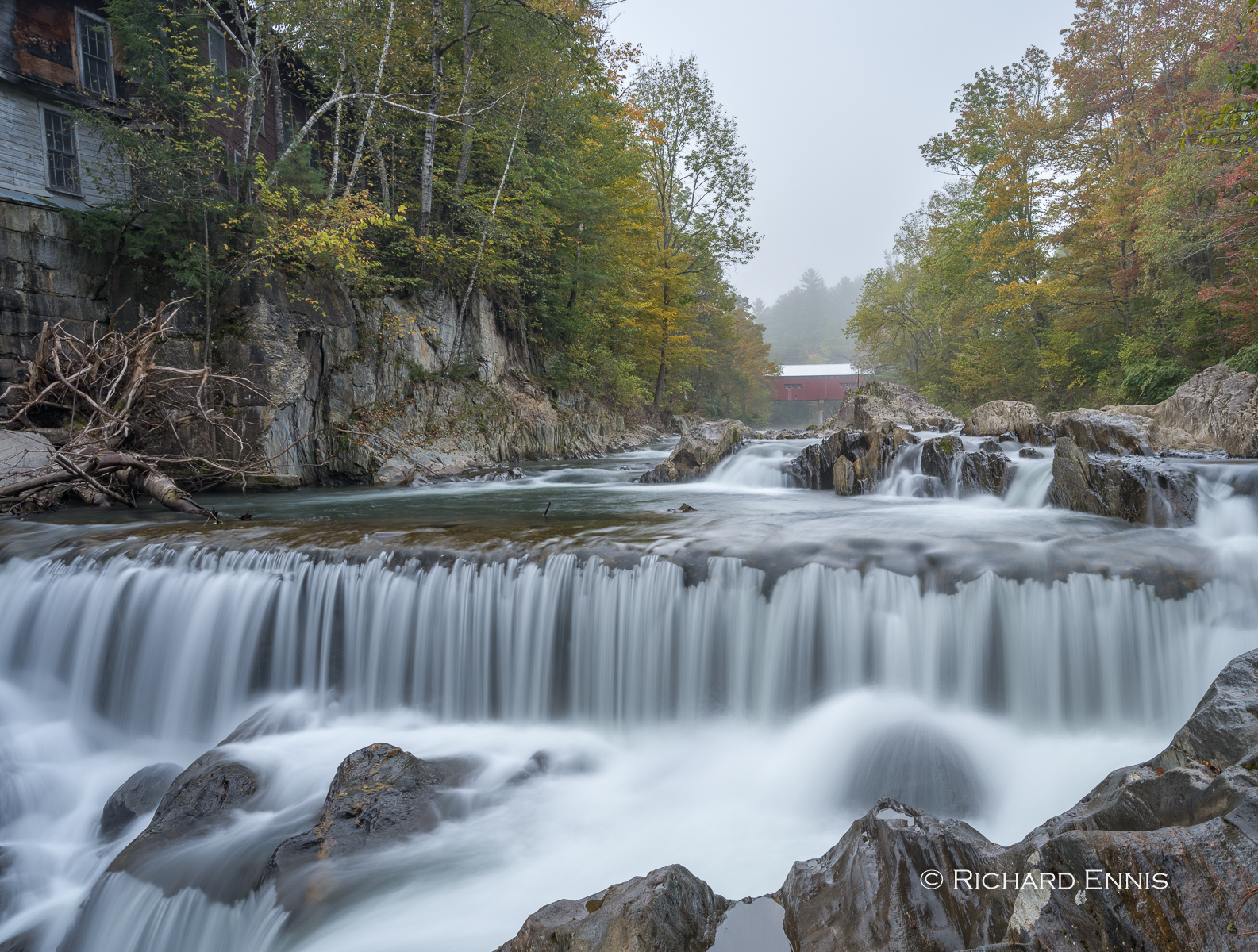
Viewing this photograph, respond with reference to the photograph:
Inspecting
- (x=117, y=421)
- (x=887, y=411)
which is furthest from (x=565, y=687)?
(x=887, y=411)

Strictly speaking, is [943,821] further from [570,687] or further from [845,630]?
[570,687]

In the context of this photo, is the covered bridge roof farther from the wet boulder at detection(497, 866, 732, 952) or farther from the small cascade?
the wet boulder at detection(497, 866, 732, 952)

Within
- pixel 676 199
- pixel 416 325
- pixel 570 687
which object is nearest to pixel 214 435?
pixel 416 325

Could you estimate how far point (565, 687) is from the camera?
5031 mm

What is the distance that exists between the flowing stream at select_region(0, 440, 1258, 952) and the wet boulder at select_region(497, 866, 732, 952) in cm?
88

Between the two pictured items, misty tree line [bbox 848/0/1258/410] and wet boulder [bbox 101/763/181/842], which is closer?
wet boulder [bbox 101/763/181/842]

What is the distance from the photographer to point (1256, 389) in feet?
34.0

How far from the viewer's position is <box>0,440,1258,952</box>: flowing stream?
129 inches

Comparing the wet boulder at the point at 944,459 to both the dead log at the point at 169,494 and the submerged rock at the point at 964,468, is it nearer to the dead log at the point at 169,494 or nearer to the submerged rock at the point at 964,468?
the submerged rock at the point at 964,468

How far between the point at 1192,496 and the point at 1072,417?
5.32 m

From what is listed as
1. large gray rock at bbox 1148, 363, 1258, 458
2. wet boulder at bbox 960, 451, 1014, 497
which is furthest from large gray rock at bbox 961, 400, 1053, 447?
wet boulder at bbox 960, 451, 1014, 497

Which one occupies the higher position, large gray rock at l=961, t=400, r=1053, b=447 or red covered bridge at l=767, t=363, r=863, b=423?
red covered bridge at l=767, t=363, r=863, b=423

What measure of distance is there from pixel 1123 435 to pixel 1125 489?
3927 mm

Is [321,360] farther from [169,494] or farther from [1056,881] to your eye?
[1056,881]
